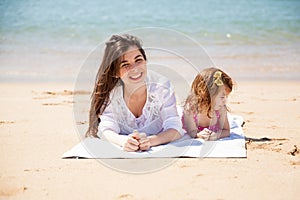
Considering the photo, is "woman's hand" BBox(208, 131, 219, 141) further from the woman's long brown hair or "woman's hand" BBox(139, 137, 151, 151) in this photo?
the woman's long brown hair

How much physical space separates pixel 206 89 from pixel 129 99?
57cm

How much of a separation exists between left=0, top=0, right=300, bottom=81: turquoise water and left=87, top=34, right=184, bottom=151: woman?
11.2 ft

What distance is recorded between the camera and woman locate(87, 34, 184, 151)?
3424mm

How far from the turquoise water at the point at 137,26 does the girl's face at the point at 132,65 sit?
11.7 feet

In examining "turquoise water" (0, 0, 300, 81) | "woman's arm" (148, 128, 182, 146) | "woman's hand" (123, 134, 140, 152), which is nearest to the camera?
"woman's hand" (123, 134, 140, 152)

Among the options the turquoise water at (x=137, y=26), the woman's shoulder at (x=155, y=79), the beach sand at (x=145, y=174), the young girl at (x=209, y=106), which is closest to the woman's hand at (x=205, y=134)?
the young girl at (x=209, y=106)

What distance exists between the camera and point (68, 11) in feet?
43.4

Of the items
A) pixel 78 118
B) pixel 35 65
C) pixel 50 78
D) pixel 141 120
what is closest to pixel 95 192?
pixel 141 120

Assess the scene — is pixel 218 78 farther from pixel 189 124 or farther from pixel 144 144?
pixel 144 144

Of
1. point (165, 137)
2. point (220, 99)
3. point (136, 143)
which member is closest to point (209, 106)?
point (220, 99)

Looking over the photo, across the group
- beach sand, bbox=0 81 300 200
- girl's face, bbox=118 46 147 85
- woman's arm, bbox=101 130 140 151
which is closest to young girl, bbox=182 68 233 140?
beach sand, bbox=0 81 300 200

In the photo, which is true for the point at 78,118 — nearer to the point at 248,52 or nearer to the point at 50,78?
the point at 50,78

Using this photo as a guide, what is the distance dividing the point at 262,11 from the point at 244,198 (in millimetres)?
11275

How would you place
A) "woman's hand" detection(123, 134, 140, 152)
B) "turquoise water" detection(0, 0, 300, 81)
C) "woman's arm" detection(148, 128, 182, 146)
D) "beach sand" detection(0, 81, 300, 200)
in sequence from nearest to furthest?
"beach sand" detection(0, 81, 300, 200), "woman's hand" detection(123, 134, 140, 152), "woman's arm" detection(148, 128, 182, 146), "turquoise water" detection(0, 0, 300, 81)
